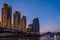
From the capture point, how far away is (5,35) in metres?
96.5

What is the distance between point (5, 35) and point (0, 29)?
437 cm

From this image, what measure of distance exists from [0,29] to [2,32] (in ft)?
7.90

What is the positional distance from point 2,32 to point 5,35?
7.48 ft

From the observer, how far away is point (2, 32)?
96.5m

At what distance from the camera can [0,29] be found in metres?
95.0
